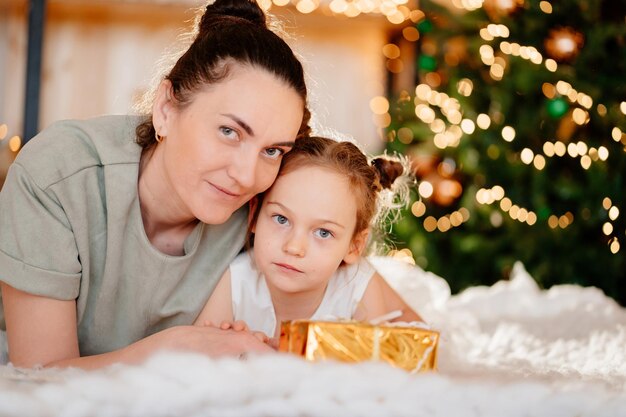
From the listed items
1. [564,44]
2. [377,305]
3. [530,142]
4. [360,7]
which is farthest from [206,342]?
[360,7]

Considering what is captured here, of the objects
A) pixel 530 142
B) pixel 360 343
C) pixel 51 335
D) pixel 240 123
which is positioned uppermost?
pixel 240 123

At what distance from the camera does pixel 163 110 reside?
1.42 m

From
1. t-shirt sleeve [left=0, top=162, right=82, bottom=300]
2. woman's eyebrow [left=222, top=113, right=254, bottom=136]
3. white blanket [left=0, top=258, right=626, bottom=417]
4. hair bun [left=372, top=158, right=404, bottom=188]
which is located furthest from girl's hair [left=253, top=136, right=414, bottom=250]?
white blanket [left=0, top=258, right=626, bottom=417]

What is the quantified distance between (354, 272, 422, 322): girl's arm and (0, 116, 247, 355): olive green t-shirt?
12.6 inches

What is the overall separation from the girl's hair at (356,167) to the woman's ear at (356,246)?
2 centimetres

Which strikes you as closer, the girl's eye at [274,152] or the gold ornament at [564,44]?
the girl's eye at [274,152]

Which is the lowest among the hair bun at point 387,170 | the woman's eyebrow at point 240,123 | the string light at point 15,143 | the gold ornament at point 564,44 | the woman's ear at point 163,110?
the string light at point 15,143

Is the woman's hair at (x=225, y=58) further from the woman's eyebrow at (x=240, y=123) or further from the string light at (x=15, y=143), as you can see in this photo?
the string light at (x=15, y=143)

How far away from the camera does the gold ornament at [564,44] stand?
276 cm

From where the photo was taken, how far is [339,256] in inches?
59.8

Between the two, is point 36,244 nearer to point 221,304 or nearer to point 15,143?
point 221,304

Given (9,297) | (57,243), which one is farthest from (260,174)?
(9,297)

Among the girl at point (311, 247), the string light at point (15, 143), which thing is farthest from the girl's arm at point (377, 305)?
the string light at point (15, 143)

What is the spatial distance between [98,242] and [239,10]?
531 mm
